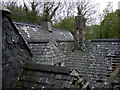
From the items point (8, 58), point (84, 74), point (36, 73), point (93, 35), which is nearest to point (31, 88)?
point (36, 73)

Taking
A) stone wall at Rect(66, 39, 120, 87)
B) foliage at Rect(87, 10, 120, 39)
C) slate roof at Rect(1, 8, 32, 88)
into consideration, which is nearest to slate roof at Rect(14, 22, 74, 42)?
stone wall at Rect(66, 39, 120, 87)

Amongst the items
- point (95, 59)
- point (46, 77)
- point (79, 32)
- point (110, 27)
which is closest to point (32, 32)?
point (79, 32)

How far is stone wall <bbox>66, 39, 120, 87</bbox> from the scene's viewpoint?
22.5 ft

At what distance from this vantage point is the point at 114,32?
72.4ft

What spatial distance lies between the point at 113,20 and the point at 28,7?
607 inches

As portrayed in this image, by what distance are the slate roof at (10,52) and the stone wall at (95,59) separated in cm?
444

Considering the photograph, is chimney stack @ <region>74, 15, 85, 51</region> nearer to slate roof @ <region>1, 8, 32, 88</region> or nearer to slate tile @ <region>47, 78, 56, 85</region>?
slate roof @ <region>1, 8, 32, 88</region>

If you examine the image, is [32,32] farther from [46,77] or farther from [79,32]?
[46,77]

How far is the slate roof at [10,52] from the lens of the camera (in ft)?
8.76

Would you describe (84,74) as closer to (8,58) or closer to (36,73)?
(36,73)

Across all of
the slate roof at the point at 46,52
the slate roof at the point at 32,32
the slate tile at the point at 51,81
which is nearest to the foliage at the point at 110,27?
the slate roof at the point at 32,32

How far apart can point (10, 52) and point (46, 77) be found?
864 mm

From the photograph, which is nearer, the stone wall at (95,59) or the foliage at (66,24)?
the stone wall at (95,59)

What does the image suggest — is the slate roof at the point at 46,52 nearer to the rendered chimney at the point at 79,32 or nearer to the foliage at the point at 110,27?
the rendered chimney at the point at 79,32
